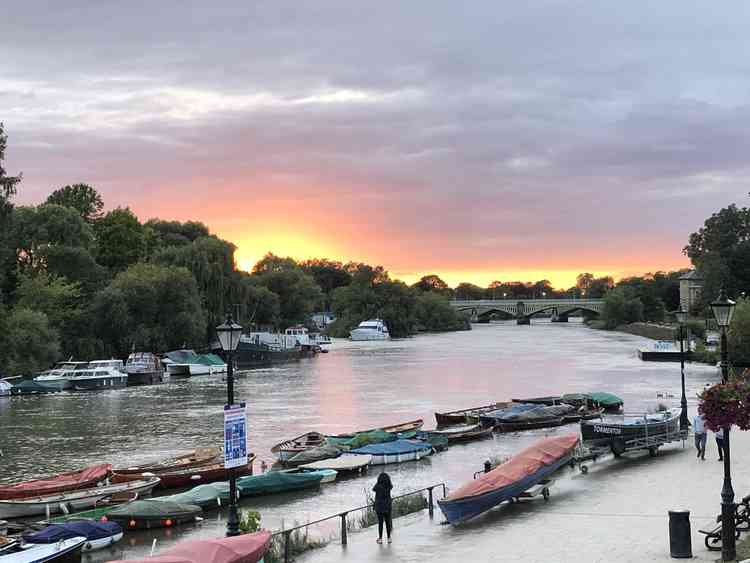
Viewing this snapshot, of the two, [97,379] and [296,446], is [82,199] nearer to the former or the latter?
[97,379]

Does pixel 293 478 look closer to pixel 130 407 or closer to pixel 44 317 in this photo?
pixel 130 407

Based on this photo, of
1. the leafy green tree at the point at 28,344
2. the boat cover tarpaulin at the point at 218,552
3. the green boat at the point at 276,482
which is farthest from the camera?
the leafy green tree at the point at 28,344

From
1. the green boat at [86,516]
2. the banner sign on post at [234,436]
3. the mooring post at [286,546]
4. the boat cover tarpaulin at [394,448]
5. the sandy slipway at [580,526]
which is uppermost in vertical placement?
the banner sign on post at [234,436]

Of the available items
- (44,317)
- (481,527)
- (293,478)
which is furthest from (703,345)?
(481,527)

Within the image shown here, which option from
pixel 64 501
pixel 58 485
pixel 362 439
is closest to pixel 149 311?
pixel 362 439

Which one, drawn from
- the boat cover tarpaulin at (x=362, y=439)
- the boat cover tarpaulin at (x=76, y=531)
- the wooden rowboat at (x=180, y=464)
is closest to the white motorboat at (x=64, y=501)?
the wooden rowboat at (x=180, y=464)

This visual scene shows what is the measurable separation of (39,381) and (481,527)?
206 feet

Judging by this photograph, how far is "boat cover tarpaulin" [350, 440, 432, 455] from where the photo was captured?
41.3 m

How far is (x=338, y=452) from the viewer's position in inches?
1623

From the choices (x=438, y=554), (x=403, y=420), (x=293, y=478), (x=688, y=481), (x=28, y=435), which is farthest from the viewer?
(x=403, y=420)

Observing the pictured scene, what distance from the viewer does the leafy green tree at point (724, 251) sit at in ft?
446

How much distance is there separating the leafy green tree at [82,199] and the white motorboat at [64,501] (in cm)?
10603

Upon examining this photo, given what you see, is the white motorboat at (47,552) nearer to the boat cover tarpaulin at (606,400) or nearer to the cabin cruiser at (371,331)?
the boat cover tarpaulin at (606,400)

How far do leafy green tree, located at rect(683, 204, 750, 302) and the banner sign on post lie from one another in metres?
108
